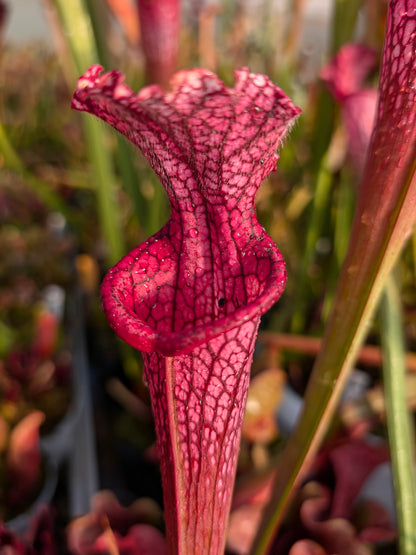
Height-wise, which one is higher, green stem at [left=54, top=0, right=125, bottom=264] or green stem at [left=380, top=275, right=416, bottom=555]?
green stem at [left=54, top=0, right=125, bottom=264]

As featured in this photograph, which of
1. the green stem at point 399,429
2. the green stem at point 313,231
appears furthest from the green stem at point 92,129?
the green stem at point 399,429

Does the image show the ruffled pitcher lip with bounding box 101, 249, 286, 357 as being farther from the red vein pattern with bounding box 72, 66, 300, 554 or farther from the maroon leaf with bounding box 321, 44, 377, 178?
the maroon leaf with bounding box 321, 44, 377, 178

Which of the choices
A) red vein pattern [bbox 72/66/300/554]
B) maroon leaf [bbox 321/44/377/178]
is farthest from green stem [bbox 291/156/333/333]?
red vein pattern [bbox 72/66/300/554]

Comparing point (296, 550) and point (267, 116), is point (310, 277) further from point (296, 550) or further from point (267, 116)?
point (267, 116)

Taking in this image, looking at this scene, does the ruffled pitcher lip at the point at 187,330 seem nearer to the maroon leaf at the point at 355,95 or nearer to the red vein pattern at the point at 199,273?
the red vein pattern at the point at 199,273

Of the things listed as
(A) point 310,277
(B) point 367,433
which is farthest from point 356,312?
(A) point 310,277

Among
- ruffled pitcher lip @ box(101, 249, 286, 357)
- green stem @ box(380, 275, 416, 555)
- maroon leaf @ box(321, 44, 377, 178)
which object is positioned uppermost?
maroon leaf @ box(321, 44, 377, 178)

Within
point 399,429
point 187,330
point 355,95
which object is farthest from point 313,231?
point 187,330

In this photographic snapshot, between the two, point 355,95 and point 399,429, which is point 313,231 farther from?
point 399,429
